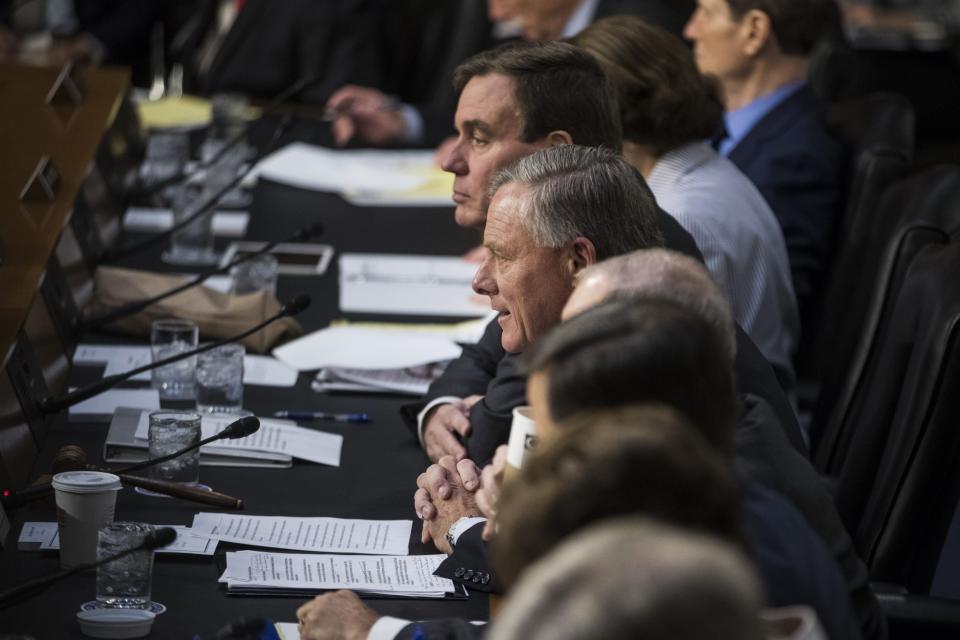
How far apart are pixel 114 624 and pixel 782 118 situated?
2.38 meters

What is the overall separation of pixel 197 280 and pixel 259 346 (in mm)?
162

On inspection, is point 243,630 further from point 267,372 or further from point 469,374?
point 267,372

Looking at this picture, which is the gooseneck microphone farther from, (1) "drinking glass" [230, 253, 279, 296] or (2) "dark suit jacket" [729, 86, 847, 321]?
(2) "dark suit jacket" [729, 86, 847, 321]

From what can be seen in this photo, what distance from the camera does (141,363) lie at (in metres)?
2.65

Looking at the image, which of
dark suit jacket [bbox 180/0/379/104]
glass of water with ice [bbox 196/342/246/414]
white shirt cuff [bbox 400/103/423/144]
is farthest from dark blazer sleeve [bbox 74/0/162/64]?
glass of water with ice [bbox 196/342/246/414]

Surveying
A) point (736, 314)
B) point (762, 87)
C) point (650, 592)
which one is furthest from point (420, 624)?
point (762, 87)

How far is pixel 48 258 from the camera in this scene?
2.57m

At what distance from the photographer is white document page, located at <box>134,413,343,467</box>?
224cm

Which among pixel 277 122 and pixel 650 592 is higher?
pixel 650 592

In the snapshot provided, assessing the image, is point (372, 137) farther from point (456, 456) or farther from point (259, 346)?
point (456, 456)

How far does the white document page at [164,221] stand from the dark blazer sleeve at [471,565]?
189cm

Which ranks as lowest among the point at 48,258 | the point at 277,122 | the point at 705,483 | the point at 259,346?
the point at 277,122

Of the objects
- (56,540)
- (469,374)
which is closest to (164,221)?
(469,374)

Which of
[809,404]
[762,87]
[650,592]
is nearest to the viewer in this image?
[650,592]
